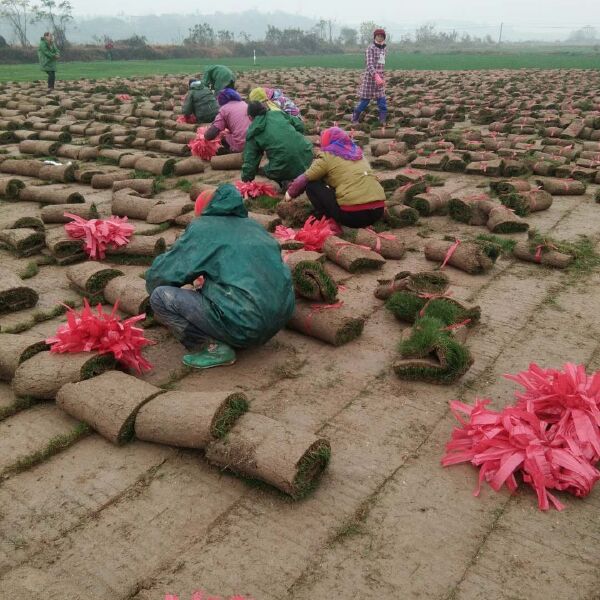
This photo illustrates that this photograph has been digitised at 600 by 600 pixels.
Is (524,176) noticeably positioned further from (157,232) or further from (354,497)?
(354,497)

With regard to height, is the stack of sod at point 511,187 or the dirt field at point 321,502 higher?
the stack of sod at point 511,187

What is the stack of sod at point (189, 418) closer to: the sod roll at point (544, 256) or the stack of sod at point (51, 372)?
the stack of sod at point (51, 372)

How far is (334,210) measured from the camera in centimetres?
652

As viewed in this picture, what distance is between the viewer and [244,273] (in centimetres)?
401

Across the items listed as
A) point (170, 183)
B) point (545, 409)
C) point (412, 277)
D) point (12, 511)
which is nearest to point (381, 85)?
point (170, 183)

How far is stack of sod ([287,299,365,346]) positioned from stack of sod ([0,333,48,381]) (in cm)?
180

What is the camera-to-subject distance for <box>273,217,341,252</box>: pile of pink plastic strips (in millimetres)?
5957

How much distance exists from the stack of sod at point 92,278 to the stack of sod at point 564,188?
5809 mm

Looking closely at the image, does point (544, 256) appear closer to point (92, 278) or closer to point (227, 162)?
point (92, 278)

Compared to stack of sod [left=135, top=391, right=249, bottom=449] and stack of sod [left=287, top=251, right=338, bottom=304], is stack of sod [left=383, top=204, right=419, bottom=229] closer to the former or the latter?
stack of sod [left=287, top=251, right=338, bottom=304]

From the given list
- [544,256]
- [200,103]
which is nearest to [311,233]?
[544,256]

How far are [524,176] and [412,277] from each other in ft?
16.0

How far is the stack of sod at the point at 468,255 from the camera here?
5715 mm

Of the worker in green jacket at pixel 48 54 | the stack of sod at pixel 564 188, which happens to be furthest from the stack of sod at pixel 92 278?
the worker in green jacket at pixel 48 54
